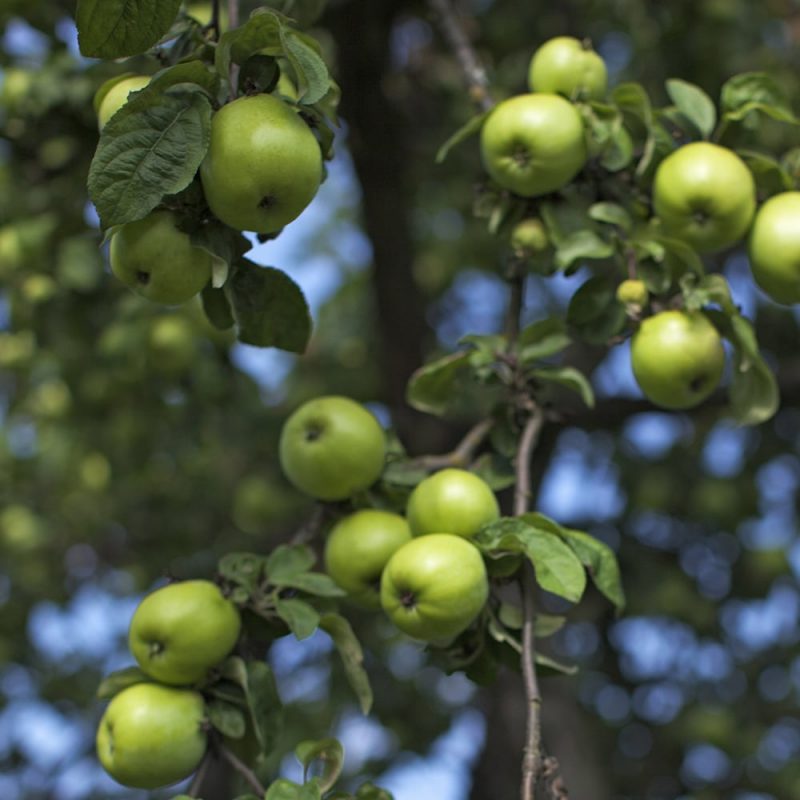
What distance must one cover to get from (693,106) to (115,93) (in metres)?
1.07

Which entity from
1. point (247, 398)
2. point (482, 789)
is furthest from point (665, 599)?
point (247, 398)

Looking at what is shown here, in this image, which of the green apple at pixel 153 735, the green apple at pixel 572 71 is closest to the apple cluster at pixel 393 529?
the green apple at pixel 153 735

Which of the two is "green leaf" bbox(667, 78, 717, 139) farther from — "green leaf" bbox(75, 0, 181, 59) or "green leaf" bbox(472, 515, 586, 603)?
"green leaf" bbox(75, 0, 181, 59)

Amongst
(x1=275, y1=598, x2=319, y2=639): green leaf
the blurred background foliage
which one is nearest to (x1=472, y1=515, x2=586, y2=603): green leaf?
(x1=275, y1=598, x2=319, y2=639): green leaf

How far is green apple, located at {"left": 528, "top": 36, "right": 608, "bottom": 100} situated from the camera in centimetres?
204

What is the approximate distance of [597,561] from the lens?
5.95 ft

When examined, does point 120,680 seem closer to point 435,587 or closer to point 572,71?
point 435,587

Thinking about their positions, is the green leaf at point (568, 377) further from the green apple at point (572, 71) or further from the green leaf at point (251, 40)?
the green leaf at point (251, 40)

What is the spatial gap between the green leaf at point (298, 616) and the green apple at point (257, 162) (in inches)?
24.2

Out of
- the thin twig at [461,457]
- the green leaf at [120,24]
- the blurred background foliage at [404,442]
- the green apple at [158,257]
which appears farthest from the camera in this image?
the blurred background foliage at [404,442]

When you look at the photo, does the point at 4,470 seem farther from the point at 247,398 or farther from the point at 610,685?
the point at 610,685

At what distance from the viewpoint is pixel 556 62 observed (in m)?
2.05

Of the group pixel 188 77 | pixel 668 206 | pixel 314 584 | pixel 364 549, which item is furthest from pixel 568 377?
pixel 188 77

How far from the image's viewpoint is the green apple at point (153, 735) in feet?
5.57
